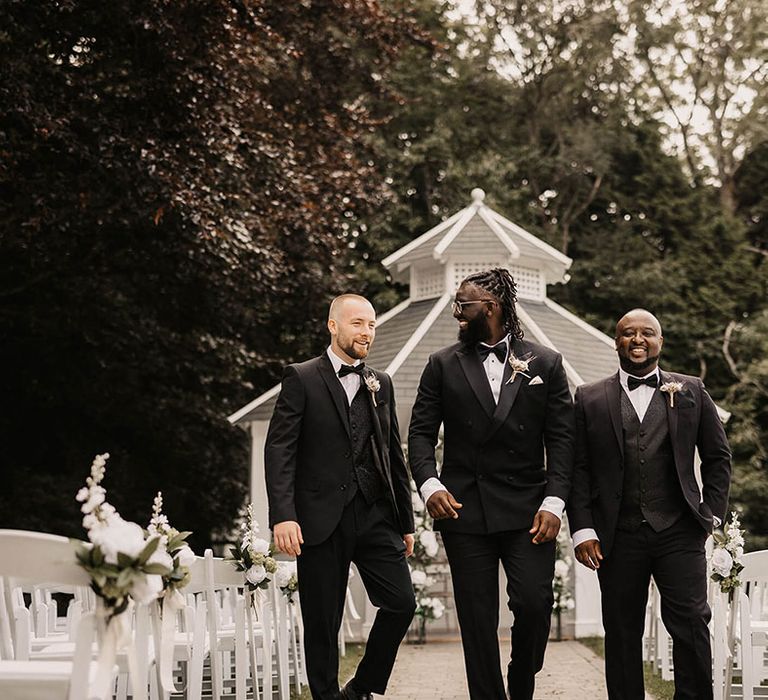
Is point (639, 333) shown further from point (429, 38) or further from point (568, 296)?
point (568, 296)

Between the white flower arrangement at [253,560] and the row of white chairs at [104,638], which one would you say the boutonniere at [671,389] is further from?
the white flower arrangement at [253,560]

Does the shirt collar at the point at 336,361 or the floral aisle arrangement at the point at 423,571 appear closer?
Answer: the shirt collar at the point at 336,361

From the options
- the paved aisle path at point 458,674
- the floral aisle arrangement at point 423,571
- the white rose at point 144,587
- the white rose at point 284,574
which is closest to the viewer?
the white rose at point 144,587

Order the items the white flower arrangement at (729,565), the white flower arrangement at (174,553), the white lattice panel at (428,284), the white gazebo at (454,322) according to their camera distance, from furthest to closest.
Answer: the white lattice panel at (428,284) → the white gazebo at (454,322) → the white flower arrangement at (729,565) → the white flower arrangement at (174,553)

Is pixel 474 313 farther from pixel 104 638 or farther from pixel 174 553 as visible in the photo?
pixel 104 638

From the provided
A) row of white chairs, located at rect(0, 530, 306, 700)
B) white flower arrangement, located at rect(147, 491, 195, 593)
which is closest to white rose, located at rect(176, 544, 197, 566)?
white flower arrangement, located at rect(147, 491, 195, 593)

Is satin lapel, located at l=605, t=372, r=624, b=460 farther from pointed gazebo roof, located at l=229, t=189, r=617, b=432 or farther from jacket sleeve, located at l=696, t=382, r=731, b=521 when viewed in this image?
pointed gazebo roof, located at l=229, t=189, r=617, b=432

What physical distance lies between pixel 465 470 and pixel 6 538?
245 cm

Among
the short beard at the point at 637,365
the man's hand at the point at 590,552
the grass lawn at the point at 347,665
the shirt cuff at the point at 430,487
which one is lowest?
the grass lawn at the point at 347,665

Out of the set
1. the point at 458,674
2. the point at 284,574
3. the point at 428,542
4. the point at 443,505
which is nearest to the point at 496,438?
the point at 443,505

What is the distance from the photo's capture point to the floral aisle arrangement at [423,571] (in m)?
13.0

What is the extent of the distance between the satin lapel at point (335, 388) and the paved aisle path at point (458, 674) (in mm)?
3477

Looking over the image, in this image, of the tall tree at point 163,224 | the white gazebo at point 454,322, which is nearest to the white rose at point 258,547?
the tall tree at point 163,224

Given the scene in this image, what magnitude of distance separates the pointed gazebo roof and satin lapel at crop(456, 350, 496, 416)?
752 centimetres
